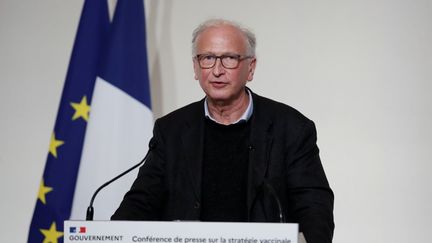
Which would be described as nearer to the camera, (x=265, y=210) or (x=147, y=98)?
(x=265, y=210)

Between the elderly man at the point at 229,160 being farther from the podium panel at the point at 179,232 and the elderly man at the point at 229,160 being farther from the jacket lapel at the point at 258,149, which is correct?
the podium panel at the point at 179,232

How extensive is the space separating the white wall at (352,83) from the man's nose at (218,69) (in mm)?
1595

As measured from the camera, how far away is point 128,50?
3865 mm

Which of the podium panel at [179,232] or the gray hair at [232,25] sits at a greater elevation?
the gray hair at [232,25]

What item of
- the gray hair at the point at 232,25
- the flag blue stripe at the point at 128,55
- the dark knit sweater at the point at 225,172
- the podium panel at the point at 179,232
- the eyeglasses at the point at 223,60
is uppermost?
the flag blue stripe at the point at 128,55

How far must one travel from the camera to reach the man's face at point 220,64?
254cm

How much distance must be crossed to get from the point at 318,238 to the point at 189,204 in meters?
0.54

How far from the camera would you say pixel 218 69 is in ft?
8.29

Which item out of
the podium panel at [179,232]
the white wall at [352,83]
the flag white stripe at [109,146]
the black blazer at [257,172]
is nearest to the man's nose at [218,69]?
the black blazer at [257,172]

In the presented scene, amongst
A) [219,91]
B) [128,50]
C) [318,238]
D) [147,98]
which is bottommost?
[318,238]

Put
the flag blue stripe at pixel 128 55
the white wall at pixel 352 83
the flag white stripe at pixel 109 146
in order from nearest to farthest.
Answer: the flag white stripe at pixel 109 146
the flag blue stripe at pixel 128 55
the white wall at pixel 352 83

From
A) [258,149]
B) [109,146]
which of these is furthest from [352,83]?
[258,149]

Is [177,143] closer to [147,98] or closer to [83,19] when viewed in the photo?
[147,98]

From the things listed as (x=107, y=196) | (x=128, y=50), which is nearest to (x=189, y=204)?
(x=107, y=196)
